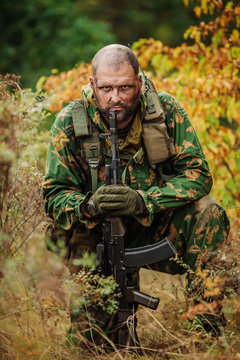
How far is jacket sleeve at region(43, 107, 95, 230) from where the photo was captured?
3234mm

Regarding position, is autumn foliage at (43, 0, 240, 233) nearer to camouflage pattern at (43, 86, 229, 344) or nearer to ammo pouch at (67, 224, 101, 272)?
camouflage pattern at (43, 86, 229, 344)

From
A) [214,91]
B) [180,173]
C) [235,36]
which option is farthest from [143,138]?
[235,36]

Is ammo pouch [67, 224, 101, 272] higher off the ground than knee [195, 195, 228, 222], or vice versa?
knee [195, 195, 228, 222]

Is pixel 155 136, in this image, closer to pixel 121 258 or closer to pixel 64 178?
pixel 64 178

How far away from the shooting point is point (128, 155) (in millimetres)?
3418

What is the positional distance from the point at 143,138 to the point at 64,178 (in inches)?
23.1

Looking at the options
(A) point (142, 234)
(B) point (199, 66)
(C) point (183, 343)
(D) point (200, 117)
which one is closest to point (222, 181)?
(D) point (200, 117)

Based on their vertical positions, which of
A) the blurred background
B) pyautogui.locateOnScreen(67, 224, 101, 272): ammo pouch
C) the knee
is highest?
the blurred background

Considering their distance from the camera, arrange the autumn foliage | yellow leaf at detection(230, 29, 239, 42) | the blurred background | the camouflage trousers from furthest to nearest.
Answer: the blurred background, yellow leaf at detection(230, 29, 239, 42), the autumn foliage, the camouflage trousers

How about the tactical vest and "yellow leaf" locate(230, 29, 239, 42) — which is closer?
the tactical vest

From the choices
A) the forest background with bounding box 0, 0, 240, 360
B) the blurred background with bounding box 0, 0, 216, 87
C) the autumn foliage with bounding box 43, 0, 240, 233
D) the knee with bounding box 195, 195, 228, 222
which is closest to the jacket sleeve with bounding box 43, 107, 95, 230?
the forest background with bounding box 0, 0, 240, 360

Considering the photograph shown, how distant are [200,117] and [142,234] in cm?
182

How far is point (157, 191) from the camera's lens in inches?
127

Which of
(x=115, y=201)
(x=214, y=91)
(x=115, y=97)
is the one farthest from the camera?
(x=214, y=91)
